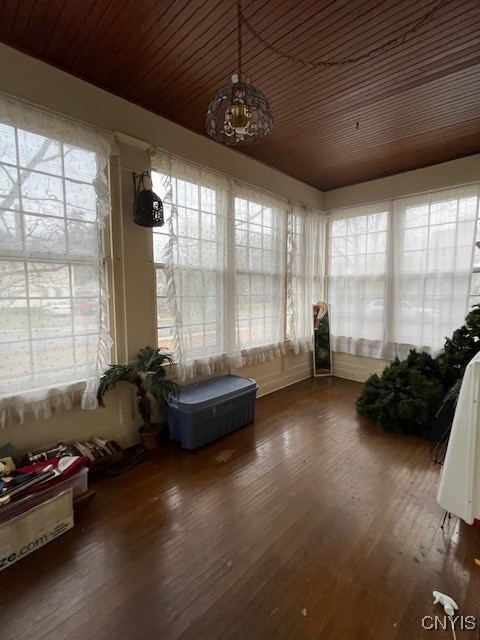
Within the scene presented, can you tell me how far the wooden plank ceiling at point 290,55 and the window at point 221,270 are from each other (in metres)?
0.66

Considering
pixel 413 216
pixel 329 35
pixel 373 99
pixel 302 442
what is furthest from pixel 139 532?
pixel 413 216

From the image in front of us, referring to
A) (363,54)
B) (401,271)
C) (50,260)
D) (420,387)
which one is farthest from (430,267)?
(50,260)

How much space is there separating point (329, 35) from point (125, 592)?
3105mm

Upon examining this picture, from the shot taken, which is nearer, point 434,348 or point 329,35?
point 329,35

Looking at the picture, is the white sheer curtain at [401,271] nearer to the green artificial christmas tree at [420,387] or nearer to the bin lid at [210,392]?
the green artificial christmas tree at [420,387]

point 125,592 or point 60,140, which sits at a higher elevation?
point 60,140

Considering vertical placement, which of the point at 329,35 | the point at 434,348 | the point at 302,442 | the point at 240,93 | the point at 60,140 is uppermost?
the point at 329,35

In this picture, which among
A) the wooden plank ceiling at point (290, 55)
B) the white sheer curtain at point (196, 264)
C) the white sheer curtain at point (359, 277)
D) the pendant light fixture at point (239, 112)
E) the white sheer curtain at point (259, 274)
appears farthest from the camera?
the white sheer curtain at point (359, 277)

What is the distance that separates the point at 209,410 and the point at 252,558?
115 cm

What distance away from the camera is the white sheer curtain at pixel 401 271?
327 cm

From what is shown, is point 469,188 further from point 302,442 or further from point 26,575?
point 26,575

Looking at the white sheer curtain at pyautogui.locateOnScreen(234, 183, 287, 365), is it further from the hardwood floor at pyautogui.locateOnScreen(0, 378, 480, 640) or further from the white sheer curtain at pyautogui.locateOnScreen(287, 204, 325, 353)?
the hardwood floor at pyautogui.locateOnScreen(0, 378, 480, 640)

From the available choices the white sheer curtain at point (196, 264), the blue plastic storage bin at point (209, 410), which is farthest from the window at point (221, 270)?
the blue plastic storage bin at point (209, 410)

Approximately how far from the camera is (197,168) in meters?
2.71
